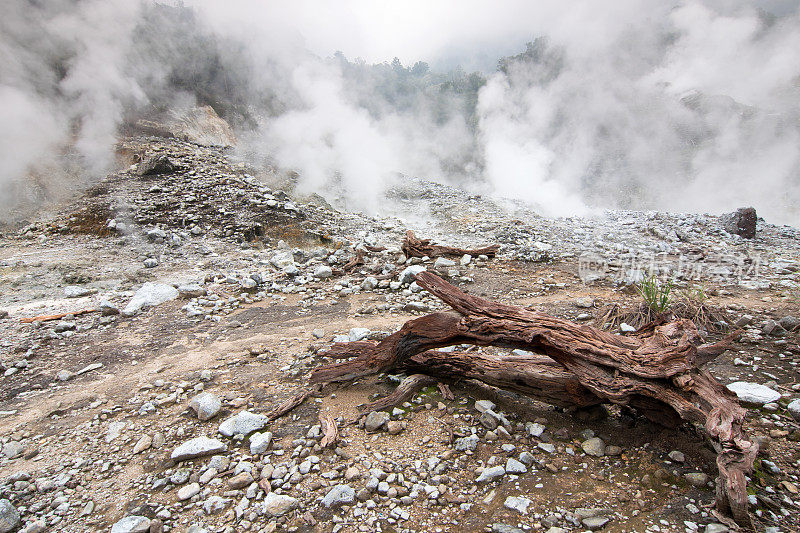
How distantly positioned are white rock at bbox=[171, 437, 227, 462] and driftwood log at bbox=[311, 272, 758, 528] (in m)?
0.88

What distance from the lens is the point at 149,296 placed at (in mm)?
5305

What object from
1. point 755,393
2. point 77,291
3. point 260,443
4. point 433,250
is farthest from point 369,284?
point 755,393

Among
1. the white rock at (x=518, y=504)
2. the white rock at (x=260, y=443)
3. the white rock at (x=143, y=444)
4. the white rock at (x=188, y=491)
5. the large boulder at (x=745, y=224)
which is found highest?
the large boulder at (x=745, y=224)

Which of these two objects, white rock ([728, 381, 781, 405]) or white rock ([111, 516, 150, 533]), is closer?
white rock ([111, 516, 150, 533])

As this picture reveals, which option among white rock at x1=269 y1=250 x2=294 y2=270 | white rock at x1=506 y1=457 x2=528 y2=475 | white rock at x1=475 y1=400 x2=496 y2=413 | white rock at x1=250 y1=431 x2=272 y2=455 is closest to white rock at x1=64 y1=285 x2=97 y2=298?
white rock at x1=269 y1=250 x2=294 y2=270

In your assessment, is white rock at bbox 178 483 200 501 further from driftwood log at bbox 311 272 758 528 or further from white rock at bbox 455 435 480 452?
white rock at bbox 455 435 480 452

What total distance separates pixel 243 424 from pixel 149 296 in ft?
12.2

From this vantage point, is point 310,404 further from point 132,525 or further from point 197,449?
point 132,525

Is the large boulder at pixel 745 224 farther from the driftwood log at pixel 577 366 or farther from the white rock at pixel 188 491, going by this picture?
the white rock at pixel 188 491

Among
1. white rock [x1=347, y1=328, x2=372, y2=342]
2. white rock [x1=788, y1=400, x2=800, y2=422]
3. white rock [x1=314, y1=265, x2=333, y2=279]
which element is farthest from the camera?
white rock [x1=314, y1=265, x2=333, y2=279]

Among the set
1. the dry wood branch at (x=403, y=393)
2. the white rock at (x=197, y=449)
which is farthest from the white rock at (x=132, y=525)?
the dry wood branch at (x=403, y=393)

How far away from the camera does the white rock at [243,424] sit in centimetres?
255

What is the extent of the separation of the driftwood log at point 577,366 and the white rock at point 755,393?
13.9 inches

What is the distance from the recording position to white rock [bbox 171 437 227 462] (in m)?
2.37
